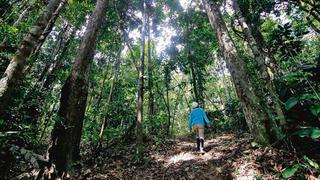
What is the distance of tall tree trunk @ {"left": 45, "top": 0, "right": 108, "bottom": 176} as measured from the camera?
5.42m

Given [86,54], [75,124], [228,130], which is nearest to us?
[75,124]

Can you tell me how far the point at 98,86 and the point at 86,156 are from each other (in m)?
7.41

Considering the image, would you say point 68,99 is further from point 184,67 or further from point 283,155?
point 184,67

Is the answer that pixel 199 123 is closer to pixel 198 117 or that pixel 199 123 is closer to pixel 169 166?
pixel 198 117

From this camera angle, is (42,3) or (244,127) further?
(244,127)

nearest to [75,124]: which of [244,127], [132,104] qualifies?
[132,104]

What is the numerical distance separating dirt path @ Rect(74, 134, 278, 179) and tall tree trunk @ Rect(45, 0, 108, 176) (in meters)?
0.68

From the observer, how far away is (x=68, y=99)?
5812 millimetres

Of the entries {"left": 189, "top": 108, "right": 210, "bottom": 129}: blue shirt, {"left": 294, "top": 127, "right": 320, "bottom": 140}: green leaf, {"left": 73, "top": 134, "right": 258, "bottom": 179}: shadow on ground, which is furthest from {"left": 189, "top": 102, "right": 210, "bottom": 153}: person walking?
{"left": 294, "top": 127, "right": 320, "bottom": 140}: green leaf

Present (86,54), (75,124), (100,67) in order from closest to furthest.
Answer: (75,124) → (86,54) → (100,67)

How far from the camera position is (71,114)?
227 inches

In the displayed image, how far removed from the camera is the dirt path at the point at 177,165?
5.30 m

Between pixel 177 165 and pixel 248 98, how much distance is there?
112 inches

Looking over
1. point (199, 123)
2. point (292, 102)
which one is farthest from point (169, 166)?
point (292, 102)
